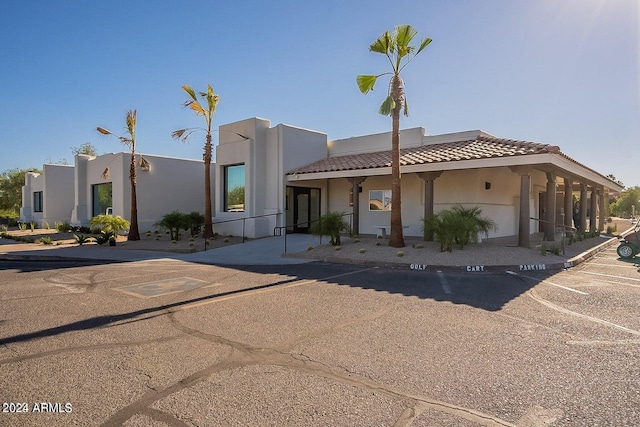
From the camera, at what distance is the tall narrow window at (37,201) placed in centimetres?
3359

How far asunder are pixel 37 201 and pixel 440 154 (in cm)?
3506

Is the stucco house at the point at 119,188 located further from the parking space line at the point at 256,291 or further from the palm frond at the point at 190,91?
the parking space line at the point at 256,291

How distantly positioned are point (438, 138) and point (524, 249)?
24.7 feet

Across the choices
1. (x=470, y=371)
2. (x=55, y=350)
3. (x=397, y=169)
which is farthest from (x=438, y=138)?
(x=55, y=350)

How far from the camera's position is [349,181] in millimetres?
17375

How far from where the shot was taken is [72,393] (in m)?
3.43

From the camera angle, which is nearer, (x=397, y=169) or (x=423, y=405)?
(x=423, y=405)

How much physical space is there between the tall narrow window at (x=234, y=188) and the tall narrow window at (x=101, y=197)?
9289mm

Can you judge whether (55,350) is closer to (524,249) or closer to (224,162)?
(524,249)

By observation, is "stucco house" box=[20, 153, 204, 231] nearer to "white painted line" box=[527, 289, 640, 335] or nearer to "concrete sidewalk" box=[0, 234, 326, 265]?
"concrete sidewalk" box=[0, 234, 326, 265]

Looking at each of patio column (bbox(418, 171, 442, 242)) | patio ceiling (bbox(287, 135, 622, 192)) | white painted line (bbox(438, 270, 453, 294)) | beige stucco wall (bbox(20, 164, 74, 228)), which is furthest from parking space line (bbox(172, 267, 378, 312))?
beige stucco wall (bbox(20, 164, 74, 228))

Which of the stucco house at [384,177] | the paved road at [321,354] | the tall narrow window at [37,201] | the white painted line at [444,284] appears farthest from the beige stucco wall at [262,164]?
the tall narrow window at [37,201]

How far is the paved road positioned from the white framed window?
10438mm

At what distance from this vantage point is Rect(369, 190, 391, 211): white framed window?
18623 mm
